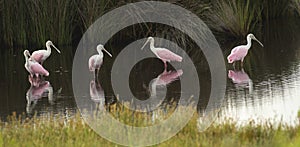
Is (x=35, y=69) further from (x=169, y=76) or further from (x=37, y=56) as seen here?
(x=169, y=76)

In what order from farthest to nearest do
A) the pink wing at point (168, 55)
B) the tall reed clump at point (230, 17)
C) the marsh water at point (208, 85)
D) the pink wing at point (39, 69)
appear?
the tall reed clump at point (230, 17) → the pink wing at point (168, 55) → the pink wing at point (39, 69) → the marsh water at point (208, 85)

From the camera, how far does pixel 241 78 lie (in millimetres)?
12820

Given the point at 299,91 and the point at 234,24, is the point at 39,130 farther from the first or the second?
the point at 234,24

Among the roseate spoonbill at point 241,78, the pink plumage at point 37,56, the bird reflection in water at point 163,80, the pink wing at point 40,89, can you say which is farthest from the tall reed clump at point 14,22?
the roseate spoonbill at point 241,78

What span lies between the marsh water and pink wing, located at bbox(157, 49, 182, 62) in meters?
0.24

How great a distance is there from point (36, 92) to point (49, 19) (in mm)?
4446

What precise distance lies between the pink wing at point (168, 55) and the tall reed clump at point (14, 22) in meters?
3.93

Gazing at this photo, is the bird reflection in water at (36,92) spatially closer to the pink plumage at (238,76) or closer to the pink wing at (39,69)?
the pink wing at (39,69)

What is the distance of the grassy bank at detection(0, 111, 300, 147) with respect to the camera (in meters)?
7.46

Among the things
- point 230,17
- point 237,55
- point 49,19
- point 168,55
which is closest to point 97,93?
point 168,55

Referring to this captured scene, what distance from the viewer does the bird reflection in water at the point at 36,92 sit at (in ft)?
38.0

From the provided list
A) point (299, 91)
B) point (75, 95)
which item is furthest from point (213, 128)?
point (75, 95)

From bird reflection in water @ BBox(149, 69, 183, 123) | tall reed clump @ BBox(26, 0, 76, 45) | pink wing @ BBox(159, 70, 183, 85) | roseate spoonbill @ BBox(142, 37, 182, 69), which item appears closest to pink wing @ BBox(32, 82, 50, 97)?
bird reflection in water @ BBox(149, 69, 183, 123)

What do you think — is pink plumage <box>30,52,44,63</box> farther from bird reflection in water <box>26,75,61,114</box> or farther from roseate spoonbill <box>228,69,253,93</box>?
roseate spoonbill <box>228,69,253,93</box>
